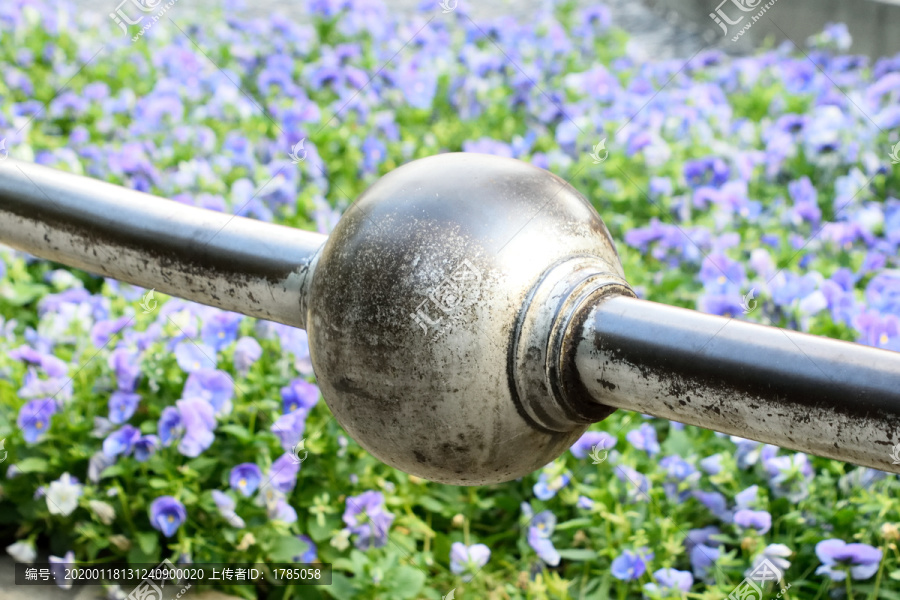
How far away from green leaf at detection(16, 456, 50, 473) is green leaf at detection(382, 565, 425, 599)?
0.76 m

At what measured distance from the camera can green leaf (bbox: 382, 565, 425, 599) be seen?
167 centimetres

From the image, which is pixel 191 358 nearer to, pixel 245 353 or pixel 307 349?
pixel 245 353

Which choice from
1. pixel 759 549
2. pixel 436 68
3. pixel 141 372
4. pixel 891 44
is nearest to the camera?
pixel 759 549

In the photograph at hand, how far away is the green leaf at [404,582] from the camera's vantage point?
1.67m

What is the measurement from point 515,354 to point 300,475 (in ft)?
3.80

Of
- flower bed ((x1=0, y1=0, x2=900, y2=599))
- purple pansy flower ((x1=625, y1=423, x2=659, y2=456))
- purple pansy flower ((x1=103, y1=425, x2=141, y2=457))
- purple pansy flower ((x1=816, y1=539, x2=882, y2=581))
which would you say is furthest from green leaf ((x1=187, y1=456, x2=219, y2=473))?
purple pansy flower ((x1=816, y1=539, x2=882, y2=581))

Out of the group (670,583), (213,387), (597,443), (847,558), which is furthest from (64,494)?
(847,558)

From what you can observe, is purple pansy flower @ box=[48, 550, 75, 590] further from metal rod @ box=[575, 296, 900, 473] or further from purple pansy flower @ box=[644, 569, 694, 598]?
metal rod @ box=[575, 296, 900, 473]

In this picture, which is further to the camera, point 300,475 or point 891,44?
point 891,44

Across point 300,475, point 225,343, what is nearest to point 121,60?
point 225,343

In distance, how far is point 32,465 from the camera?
1869 mm

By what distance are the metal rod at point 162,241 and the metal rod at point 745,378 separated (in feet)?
1.23

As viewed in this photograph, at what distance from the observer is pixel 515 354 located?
0.86m

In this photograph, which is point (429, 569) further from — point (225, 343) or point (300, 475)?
point (225, 343)
